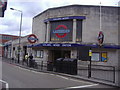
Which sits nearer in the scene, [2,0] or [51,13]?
[2,0]

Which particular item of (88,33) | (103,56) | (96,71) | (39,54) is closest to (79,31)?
(88,33)

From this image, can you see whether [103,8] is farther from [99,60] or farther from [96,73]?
[96,73]

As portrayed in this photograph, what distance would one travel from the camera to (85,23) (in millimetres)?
23750

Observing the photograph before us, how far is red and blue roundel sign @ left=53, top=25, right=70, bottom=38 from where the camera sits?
25281mm

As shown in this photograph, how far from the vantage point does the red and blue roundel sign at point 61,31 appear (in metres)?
25.3

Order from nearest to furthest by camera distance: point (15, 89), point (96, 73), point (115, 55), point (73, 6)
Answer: point (15, 89) → point (96, 73) → point (115, 55) → point (73, 6)

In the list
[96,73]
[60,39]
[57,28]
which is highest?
[57,28]

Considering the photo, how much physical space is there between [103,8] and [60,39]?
8.05 metres

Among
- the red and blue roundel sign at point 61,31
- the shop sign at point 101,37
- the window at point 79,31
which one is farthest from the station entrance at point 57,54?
the shop sign at point 101,37

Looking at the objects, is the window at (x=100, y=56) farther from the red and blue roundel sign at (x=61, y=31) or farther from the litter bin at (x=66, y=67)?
the litter bin at (x=66, y=67)

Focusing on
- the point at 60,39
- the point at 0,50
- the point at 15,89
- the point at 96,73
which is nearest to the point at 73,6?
the point at 60,39

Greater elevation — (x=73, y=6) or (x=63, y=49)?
(x=73, y=6)

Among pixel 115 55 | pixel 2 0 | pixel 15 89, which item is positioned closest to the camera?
pixel 2 0

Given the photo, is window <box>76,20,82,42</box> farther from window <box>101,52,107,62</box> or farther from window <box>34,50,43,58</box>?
window <box>34,50,43,58</box>
